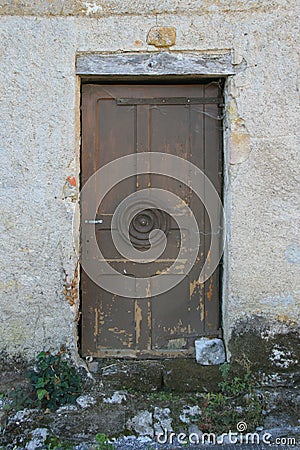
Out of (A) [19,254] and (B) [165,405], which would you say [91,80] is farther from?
(B) [165,405]

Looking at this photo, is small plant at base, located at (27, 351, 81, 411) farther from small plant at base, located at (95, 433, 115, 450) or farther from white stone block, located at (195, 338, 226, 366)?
white stone block, located at (195, 338, 226, 366)

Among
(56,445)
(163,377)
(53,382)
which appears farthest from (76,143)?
(56,445)

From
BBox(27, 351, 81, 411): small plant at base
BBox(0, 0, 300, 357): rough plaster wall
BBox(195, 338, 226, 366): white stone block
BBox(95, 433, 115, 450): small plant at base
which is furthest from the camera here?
BBox(195, 338, 226, 366): white stone block

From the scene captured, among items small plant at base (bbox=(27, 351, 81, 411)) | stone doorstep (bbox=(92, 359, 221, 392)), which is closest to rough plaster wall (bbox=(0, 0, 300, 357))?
small plant at base (bbox=(27, 351, 81, 411))

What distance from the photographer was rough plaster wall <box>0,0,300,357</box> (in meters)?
3.36

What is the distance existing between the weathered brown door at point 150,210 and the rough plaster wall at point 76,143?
196 mm

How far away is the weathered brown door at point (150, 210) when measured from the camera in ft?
11.7

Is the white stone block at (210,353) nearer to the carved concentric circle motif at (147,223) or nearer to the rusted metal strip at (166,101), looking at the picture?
the carved concentric circle motif at (147,223)

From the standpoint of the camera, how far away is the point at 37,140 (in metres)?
3.40

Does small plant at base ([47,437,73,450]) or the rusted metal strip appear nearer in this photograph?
small plant at base ([47,437,73,450])

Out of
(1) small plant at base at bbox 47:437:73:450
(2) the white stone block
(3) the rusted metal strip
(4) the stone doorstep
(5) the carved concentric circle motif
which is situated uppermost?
(3) the rusted metal strip

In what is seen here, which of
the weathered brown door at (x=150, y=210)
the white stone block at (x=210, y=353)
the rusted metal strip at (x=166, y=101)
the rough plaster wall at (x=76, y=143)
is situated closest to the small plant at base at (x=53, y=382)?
the rough plaster wall at (x=76, y=143)

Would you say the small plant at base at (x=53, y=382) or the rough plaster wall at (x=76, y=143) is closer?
the small plant at base at (x=53, y=382)

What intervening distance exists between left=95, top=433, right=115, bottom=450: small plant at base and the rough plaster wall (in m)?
0.75
